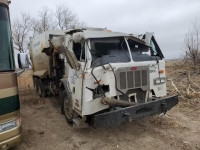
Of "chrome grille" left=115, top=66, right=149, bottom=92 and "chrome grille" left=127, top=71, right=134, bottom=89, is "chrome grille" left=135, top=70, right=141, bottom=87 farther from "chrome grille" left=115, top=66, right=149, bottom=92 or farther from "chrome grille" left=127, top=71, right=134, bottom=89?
"chrome grille" left=127, top=71, right=134, bottom=89

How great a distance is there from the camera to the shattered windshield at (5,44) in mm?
2900

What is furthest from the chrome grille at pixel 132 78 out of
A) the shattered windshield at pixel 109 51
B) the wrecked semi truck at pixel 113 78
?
the shattered windshield at pixel 109 51

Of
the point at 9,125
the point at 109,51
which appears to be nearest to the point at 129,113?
the point at 109,51

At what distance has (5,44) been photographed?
2.95 meters

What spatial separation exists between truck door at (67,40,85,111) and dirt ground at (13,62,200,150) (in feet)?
2.82

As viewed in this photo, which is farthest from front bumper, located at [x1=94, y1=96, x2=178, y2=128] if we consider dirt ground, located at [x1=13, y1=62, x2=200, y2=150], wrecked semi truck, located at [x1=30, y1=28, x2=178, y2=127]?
dirt ground, located at [x1=13, y1=62, x2=200, y2=150]

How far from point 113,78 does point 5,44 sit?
2.29 metres

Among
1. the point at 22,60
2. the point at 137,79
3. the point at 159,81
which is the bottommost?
the point at 159,81

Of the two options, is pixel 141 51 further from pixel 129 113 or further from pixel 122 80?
pixel 129 113

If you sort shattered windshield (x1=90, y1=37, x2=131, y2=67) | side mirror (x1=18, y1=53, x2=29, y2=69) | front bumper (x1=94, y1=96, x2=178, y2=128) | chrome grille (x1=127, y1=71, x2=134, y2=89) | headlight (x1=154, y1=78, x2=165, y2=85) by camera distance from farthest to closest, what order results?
1. headlight (x1=154, y1=78, x2=165, y2=85)
2. shattered windshield (x1=90, y1=37, x2=131, y2=67)
3. chrome grille (x1=127, y1=71, x2=134, y2=89)
4. side mirror (x1=18, y1=53, x2=29, y2=69)
5. front bumper (x1=94, y1=96, x2=178, y2=128)

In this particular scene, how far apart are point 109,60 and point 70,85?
4.60 feet

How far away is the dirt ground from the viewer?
359cm

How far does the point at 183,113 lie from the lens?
212 inches

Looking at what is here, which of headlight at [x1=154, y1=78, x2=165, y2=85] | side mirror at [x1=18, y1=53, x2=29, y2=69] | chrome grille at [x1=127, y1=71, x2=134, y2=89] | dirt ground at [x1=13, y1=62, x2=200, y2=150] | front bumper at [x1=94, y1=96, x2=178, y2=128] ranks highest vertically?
side mirror at [x1=18, y1=53, x2=29, y2=69]
